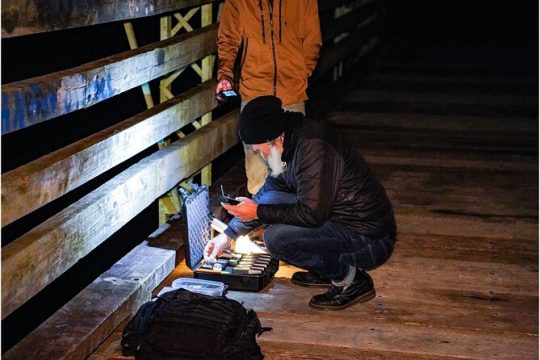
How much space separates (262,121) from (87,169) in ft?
2.90

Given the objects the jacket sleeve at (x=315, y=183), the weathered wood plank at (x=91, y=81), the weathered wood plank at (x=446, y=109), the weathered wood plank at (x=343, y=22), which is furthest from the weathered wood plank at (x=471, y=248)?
the weathered wood plank at (x=446, y=109)

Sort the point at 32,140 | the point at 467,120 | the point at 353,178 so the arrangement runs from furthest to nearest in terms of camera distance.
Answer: the point at 467,120
the point at 32,140
the point at 353,178

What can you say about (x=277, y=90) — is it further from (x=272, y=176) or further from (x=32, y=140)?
(x=32, y=140)

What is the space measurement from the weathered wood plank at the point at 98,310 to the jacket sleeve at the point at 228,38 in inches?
51.4

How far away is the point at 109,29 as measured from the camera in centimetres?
807

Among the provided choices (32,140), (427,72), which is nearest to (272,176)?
(32,140)

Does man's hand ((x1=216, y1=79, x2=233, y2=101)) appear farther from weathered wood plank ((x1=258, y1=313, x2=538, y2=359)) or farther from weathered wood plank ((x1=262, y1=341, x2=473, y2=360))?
weathered wood plank ((x1=262, y1=341, x2=473, y2=360))

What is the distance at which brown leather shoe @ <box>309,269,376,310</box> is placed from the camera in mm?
5051

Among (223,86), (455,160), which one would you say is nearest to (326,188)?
(223,86)

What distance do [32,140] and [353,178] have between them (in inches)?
127

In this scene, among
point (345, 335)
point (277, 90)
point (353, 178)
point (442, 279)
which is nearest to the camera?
point (345, 335)

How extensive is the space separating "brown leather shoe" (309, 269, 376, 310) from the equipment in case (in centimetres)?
39

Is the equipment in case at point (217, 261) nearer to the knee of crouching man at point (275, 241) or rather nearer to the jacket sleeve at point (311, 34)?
the knee of crouching man at point (275, 241)

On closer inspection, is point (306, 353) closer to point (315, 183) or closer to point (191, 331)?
point (191, 331)
